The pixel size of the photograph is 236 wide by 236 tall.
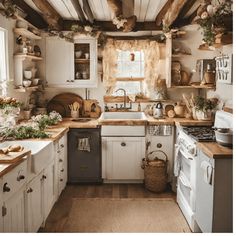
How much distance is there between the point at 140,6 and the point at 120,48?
107cm

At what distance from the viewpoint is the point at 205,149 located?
2957 mm

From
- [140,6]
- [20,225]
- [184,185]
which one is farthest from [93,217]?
[140,6]

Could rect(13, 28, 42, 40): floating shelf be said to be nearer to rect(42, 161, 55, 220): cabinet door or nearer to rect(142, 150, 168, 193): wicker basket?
rect(42, 161, 55, 220): cabinet door

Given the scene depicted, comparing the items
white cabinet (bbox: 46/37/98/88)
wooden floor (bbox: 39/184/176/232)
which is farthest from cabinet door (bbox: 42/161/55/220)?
white cabinet (bbox: 46/37/98/88)

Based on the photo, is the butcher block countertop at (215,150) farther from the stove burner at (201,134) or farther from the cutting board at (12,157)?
the cutting board at (12,157)

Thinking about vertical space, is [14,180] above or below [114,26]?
below

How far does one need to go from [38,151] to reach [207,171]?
1.49 meters

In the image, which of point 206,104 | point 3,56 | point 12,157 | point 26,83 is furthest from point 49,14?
point 12,157

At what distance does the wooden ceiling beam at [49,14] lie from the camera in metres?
4.02

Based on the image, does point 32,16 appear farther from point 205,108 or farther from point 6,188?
point 6,188

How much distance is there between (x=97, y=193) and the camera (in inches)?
182

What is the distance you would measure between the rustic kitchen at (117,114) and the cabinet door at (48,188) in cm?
1

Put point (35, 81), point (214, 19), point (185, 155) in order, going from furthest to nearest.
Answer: point (35, 81)
point (185, 155)
point (214, 19)

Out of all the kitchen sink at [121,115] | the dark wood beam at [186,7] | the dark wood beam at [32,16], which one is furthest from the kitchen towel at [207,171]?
the dark wood beam at [32,16]
